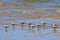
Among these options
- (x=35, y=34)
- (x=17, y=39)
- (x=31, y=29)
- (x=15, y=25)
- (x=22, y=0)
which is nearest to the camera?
(x=17, y=39)

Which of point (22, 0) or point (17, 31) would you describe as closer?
point (17, 31)

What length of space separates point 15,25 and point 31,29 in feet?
3.04

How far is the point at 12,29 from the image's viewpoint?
8.48 metres

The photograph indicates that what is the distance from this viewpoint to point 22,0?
22.8 metres

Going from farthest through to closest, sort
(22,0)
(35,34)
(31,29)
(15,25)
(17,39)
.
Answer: (22,0)
(15,25)
(31,29)
(35,34)
(17,39)

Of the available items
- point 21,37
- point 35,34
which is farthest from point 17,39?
point 35,34

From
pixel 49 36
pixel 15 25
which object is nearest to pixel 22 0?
pixel 15 25

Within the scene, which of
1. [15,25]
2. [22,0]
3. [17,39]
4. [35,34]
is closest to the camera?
[17,39]

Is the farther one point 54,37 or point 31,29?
point 31,29

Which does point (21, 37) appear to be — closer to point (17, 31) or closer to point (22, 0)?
point (17, 31)

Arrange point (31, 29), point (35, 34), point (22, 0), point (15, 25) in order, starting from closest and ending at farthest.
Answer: point (35, 34) → point (31, 29) → point (15, 25) → point (22, 0)

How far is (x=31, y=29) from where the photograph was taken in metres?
8.41

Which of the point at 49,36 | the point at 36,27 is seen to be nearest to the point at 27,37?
the point at 49,36

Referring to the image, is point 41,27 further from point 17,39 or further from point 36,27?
point 17,39
